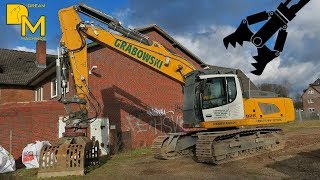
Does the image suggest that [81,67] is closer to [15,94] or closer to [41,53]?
[15,94]

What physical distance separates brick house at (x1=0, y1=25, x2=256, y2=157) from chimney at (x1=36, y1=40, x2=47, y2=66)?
908 centimetres

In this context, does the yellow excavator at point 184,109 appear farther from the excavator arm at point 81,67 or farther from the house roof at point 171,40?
the house roof at point 171,40

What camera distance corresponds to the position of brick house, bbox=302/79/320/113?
304ft

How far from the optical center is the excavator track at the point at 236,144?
43.9ft

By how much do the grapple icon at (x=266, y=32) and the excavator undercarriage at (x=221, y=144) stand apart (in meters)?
8.96

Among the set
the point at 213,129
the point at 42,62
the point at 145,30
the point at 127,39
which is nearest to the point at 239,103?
the point at 213,129

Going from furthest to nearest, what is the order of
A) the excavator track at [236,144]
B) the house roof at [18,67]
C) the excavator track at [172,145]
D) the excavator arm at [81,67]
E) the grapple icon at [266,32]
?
the house roof at [18,67] < the excavator track at [172,145] < the excavator track at [236,144] < the excavator arm at [81,67] < the grapple icon at [266,32]

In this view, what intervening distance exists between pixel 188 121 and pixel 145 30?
11.7m

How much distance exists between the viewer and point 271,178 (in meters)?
10.6

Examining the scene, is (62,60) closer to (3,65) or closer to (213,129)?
(213,129)

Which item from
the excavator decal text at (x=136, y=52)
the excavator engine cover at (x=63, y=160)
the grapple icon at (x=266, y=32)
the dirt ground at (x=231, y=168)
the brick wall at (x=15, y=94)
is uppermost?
the brick wall at (x=15, y=94)

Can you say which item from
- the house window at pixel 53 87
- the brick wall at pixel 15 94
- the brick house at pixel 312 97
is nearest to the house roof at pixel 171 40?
the house window at pixel 53 87

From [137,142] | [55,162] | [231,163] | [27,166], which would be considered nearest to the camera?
[55,162]

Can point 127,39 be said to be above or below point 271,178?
above
